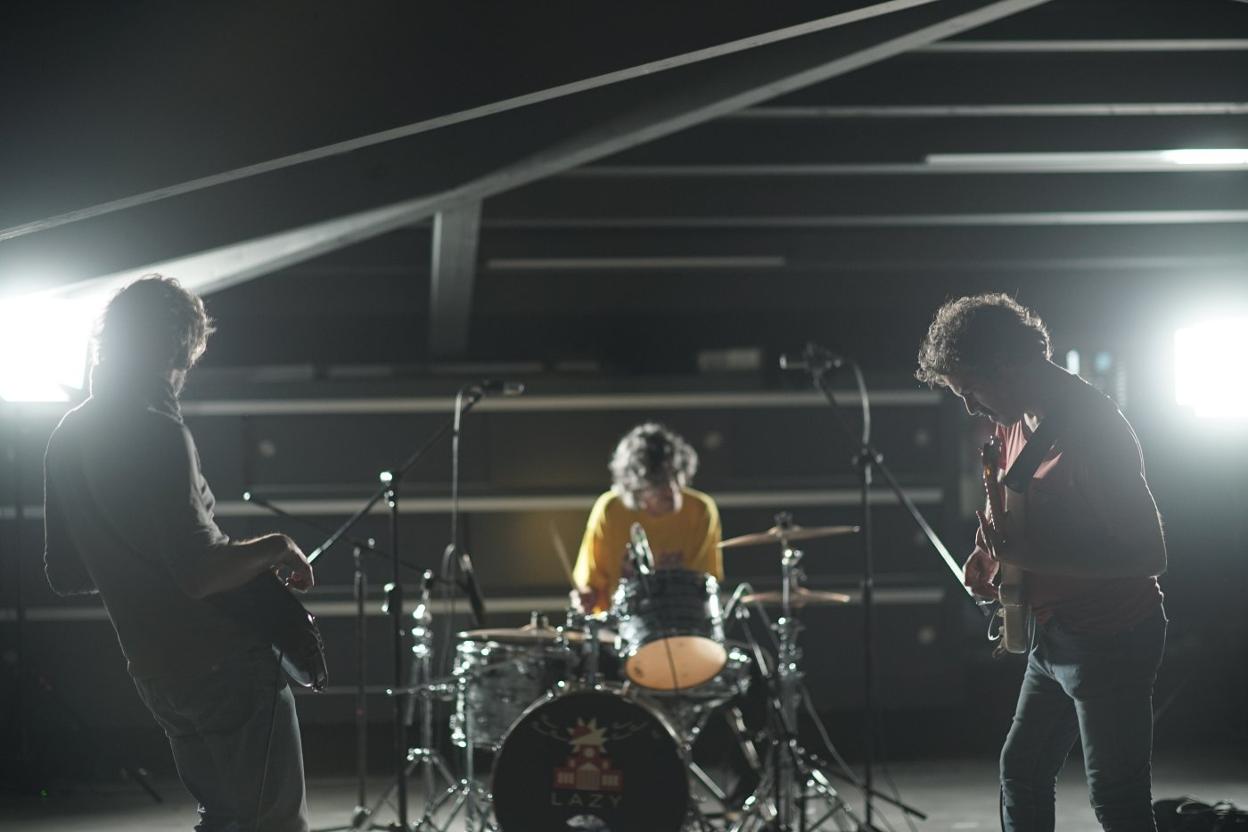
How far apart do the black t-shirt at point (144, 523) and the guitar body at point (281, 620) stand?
29 mm

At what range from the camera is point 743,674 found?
14.1 ft

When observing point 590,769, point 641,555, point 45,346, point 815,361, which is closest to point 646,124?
point 815,361

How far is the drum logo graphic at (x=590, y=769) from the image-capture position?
157 inches

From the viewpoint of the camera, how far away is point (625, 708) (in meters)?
4.00

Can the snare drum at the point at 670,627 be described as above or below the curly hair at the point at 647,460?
below

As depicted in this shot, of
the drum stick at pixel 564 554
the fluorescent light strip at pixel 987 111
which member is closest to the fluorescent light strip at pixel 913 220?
the fluorescent light strip at pixel 987 111

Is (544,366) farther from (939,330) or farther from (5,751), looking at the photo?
(939,330)

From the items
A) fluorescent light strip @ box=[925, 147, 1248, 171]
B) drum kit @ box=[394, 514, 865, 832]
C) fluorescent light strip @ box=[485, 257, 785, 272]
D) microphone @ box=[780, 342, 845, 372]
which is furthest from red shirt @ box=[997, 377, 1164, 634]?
fluorescent light strip @ box=[485, 257, 785, 272]

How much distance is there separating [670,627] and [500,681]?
2.64 feet

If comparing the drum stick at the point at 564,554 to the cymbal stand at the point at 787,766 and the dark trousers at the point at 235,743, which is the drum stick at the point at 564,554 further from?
the dark trousers at the point at 235,743

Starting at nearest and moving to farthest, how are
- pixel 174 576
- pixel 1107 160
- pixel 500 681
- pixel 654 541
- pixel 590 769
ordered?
pixel 174 576, pixel 590 769, pixel 500 681, pixel 654 541, pixel 1107 160

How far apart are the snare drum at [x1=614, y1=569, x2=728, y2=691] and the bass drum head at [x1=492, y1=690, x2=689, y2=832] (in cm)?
22

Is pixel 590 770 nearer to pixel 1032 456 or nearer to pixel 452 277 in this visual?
pixel 1032 456

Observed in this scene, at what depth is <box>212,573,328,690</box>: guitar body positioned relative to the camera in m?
2.37
